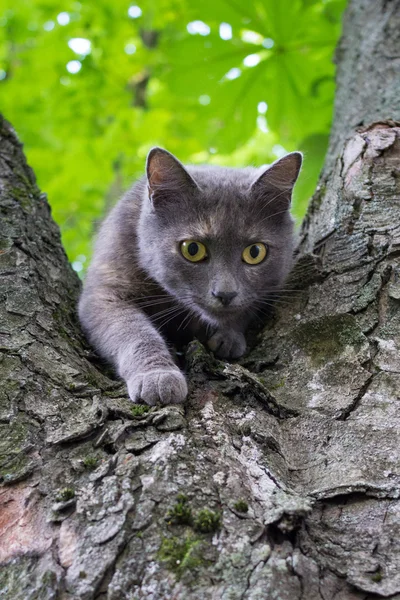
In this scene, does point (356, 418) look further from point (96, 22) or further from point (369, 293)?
point (96, 22)

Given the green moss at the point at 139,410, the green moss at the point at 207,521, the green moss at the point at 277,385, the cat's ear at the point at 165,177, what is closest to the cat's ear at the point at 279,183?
the cat's ear at the point at 165,177

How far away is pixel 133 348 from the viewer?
A: 7.41 ft

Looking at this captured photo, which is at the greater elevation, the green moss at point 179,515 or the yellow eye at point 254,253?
the green moss at point 179,515

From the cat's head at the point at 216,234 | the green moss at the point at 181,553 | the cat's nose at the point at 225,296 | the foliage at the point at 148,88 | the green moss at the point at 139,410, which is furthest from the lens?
the foliage at the point at 148,88

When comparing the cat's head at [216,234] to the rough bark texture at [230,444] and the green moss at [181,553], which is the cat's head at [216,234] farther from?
the green moss at [181,553]

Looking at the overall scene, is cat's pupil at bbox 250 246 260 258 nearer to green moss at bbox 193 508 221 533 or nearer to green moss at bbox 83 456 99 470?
green moss at bbox 83 456 99 470

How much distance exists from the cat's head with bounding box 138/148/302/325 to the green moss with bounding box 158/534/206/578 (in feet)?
4.15

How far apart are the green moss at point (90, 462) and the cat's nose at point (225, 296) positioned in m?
1.04

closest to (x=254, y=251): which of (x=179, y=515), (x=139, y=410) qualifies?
(x=139, y=410)

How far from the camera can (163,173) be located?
254cm

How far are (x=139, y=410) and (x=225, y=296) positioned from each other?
79 cm

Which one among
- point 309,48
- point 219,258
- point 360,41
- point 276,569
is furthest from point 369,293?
point 309,48

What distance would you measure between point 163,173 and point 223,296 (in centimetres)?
68

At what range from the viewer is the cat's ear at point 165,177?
248 centimetres
